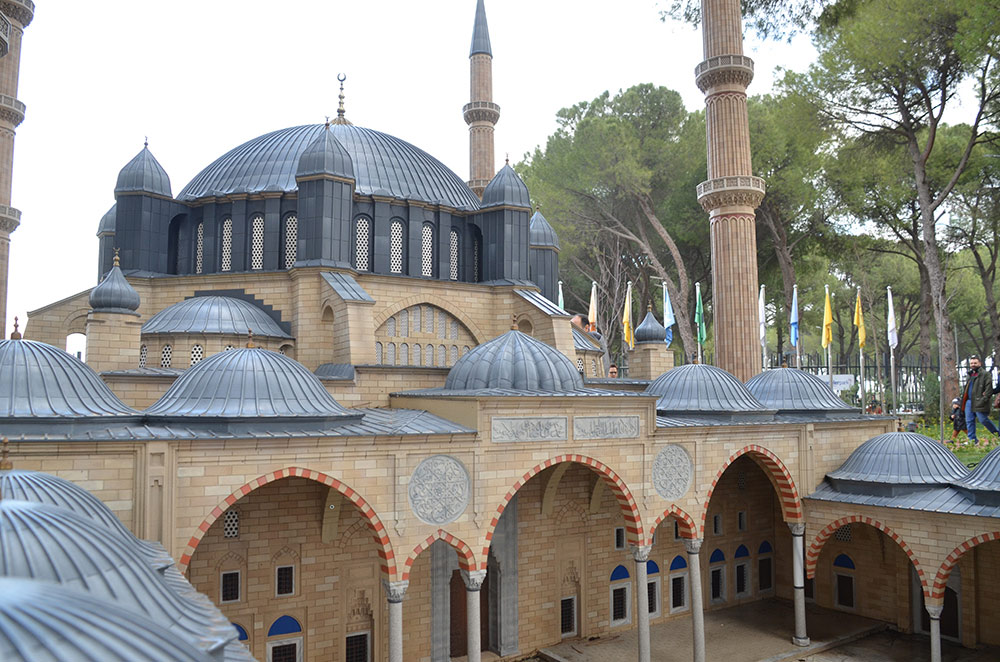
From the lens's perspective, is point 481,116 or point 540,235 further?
point 481,116

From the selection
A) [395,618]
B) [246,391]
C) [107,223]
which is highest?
[107,223]

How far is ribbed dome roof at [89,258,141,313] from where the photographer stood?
13062mm

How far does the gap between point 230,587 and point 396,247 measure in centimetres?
809

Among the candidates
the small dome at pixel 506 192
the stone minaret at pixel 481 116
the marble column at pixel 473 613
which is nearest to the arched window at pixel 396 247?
the small dome at pixel 506 192

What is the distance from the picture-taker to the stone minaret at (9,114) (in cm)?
2052

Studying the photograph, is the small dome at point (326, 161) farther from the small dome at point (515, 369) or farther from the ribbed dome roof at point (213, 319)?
the small dome at point (515, 369)

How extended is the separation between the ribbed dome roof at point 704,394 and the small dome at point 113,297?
10233 mm

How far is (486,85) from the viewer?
2498 centimetres

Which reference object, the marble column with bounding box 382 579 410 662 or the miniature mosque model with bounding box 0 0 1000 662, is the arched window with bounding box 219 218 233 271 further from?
the marble column with bounding box 382 579 410 662

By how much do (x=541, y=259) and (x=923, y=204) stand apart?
11.2 meters

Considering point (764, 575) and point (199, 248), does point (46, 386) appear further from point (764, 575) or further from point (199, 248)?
point (764, 575)

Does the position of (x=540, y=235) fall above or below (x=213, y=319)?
above

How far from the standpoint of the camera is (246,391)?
10789mm

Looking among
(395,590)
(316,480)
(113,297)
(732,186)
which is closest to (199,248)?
(113,297)
